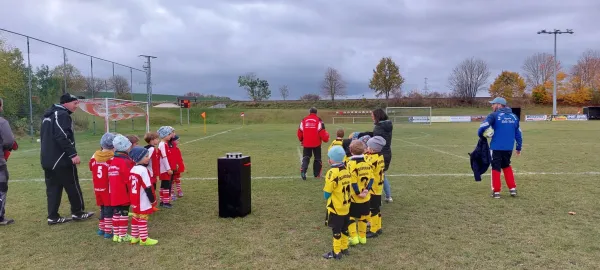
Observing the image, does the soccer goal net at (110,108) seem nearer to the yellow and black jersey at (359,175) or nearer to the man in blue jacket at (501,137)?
the yellow and black jersey at (359,175)

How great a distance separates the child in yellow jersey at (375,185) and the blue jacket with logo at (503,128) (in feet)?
9.40

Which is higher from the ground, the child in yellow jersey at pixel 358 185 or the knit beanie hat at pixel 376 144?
the knit beanie hat at pixel 376 144

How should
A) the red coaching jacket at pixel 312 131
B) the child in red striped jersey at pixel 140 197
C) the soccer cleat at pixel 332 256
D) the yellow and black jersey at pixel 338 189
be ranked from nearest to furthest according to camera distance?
the yellow and black jersey at pixel 338 189, the soccer cleat at pixel 332 256, the child in red striped jersey at pixel 140 197, the red coaching jacket at pixel 312 131

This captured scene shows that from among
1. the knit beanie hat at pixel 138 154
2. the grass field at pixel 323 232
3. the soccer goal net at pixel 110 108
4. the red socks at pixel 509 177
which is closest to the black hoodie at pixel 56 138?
the grass field at pixel 323 232

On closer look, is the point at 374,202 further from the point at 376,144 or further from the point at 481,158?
the point at 481,158

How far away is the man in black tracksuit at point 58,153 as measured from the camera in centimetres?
540

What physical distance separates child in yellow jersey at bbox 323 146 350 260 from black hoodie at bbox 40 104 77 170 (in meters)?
3.73

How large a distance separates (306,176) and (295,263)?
204 inches

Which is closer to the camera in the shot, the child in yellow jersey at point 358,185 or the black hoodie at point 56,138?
the child in yellow jersey at point 358,185

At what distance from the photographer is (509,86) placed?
70812mm

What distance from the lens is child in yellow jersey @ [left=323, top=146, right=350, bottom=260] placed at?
418cm

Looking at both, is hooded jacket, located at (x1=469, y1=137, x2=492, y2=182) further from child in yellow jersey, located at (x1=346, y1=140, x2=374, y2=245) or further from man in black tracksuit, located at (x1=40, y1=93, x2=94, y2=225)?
man in black tracksuit, located at (x1=40, y1=93, x2=94, y2=225)

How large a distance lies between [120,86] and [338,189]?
113 ft

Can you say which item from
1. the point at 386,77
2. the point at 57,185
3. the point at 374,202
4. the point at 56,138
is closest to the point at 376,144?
the point at 374,202
